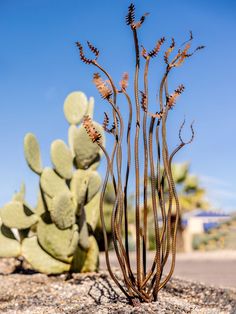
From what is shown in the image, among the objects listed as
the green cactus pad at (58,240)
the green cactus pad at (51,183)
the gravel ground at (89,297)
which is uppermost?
the green cactus pad at (51,183)

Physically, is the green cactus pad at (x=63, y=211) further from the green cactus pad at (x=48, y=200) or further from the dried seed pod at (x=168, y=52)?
the dried seed pod at (x=168, y=52)

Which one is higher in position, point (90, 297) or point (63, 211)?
point (63, 211)

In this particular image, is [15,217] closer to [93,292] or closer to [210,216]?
[93,292]

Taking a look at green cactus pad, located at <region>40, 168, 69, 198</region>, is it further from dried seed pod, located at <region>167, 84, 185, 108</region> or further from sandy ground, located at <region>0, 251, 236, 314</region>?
dried seed pod, located at <region>167, 84, 185, 108</region>

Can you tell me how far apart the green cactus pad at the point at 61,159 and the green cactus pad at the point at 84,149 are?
15 cm

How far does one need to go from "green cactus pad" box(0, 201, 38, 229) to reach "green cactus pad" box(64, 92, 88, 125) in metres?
1.39

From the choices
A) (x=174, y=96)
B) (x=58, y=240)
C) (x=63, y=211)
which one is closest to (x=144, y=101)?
(x=174, y=96)

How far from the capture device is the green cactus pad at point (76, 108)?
6.98 metres

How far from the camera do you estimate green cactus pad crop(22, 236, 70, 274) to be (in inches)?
250

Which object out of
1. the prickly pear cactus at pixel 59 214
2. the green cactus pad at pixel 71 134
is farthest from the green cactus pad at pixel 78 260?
the green cactus pad at pixel 71 134

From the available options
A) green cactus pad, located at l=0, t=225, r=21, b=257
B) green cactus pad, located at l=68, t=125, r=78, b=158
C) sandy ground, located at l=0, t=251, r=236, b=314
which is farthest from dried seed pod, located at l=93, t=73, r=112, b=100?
green cactus pad, located at l=0, t=225, r=21, b=257

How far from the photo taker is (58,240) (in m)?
6.23

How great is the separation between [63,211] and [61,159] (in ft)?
2.30

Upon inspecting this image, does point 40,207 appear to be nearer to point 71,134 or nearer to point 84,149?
point 84,149
